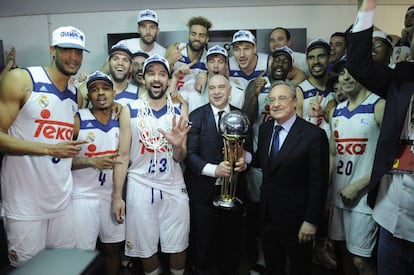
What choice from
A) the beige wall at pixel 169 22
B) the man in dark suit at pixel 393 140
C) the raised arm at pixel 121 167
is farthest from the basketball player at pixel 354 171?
the beige wall at pixel 169 22

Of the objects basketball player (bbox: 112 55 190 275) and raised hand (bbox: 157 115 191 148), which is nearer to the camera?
raised hand (bbox: 157 115 191 148)

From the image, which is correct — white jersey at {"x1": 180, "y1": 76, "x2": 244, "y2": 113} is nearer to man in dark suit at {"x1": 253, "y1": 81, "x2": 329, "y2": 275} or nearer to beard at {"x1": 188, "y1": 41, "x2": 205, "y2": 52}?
beard at {"x1": 188, "y1": 41, "x2": 205, "y2": 52}

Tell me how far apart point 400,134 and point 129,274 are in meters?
2.45

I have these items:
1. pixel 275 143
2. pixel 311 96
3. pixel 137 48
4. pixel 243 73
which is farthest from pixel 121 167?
pixel 311 96

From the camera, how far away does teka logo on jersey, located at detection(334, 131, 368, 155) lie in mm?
2305

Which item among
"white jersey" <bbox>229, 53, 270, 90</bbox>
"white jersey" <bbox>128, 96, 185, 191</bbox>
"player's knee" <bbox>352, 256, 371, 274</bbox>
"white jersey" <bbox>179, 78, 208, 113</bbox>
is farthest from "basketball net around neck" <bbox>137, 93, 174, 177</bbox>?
"player's knee" <bbox>352, 256, 371, 274</bbox>

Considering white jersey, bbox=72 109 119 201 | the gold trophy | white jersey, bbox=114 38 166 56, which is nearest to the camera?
the gold trophy

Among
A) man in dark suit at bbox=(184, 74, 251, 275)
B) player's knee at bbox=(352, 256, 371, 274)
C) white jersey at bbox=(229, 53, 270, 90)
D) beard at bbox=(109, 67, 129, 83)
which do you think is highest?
white jersey at bbox=(229, 53, 270, 90)

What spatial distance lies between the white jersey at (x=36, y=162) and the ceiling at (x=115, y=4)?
1946 millimetres

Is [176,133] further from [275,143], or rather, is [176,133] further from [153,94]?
[275,143]

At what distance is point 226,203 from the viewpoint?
224 centimetres

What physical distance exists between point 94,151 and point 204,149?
847 millimetres

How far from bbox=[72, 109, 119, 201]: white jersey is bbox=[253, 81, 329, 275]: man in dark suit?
119 centimetres

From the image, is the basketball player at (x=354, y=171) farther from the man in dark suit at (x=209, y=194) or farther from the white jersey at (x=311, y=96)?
the man in dark suit at (x=209, y=194)
